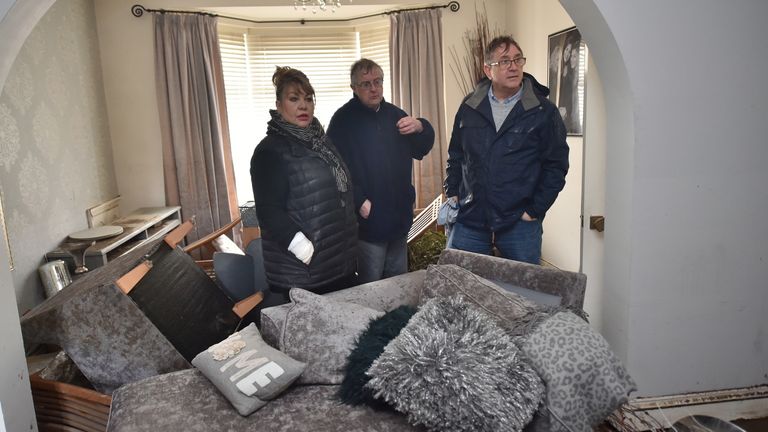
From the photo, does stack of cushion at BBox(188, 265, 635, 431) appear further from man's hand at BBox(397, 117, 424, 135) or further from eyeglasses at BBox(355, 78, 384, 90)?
eyeglasses at BBox(355, 78, 384, 90)

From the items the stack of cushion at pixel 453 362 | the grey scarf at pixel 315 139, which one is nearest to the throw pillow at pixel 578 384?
the stack of cushion at pixel 453 362

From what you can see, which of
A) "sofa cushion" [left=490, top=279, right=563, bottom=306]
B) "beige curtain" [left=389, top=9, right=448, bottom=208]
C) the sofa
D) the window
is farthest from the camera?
the window

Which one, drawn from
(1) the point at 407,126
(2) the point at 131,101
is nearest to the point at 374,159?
(1) the point at 407,126

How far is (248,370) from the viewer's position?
1738 millimetres

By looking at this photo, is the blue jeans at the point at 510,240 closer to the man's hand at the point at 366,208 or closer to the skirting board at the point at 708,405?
the man's hand at the point at 366,208

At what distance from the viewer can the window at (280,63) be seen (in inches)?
198

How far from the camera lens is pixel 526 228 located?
2348mm

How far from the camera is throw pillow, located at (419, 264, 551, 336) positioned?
176 cm

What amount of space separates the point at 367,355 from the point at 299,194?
728mm

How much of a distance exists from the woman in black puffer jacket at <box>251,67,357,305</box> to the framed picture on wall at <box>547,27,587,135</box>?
5.92ft

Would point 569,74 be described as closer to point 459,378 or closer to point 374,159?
point 374,159

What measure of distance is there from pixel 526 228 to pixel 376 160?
717 millimetres

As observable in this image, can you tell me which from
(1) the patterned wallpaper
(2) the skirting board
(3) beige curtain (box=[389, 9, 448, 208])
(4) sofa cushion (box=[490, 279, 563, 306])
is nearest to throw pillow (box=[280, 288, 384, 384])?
(4) sofa cushion (box=[490, 279, 563, 306])

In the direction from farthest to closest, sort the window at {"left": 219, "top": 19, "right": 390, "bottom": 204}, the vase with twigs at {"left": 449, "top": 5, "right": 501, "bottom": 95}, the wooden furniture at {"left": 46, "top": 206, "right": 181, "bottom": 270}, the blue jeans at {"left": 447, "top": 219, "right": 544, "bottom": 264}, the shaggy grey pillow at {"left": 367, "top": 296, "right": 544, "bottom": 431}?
the window at {"left": 219, "top": 19, "right": 390, "bottom": 204}, the vase with twigs at {"left": 449, "top": 5, "right": 501, "bottom": 95}, the wooden furniture at {"left": 46, "top": 206, "right": 181, "bottom": 270}, the blue jeans at {"left": 447, "top": 219, "right": 544, "bottom": 264}, the shaggy grey pillow at {"left": 367, "top": 296, "right": 544, "bottom": 431}
